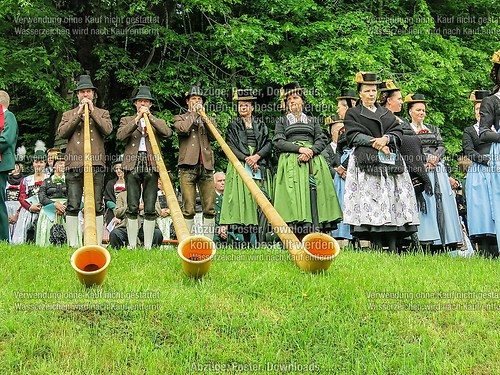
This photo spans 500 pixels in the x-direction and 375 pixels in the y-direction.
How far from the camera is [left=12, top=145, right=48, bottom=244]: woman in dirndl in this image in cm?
1116

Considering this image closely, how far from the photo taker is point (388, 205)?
25.2ft

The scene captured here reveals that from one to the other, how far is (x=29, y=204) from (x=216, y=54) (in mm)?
5672

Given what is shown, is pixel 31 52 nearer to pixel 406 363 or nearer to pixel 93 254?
pixel 93 254

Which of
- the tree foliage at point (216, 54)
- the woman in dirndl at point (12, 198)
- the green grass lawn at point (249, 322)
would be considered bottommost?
the green grass lawn at point (249, 322)

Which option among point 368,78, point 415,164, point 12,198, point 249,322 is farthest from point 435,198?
point 12,198

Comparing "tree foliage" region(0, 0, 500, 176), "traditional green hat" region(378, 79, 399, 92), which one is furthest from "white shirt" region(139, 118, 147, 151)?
"tree foliage" region(0, 0, 500, 176)

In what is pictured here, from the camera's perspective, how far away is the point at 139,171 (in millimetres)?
8516

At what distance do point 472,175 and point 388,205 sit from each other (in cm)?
140

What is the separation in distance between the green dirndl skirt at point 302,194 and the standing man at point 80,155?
2.29 metres

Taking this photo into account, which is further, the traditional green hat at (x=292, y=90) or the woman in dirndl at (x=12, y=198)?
the woman in dirndl at (x=12, y=198)

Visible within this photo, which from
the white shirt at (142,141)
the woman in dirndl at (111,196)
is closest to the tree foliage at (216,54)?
the woman in dirndl at (111,196)

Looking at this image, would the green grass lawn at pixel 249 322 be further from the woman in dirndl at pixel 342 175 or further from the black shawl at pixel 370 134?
the woman in dirndl at pixel 342 175

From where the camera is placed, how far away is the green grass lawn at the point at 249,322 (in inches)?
162

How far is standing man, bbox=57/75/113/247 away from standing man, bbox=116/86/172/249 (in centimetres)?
31
